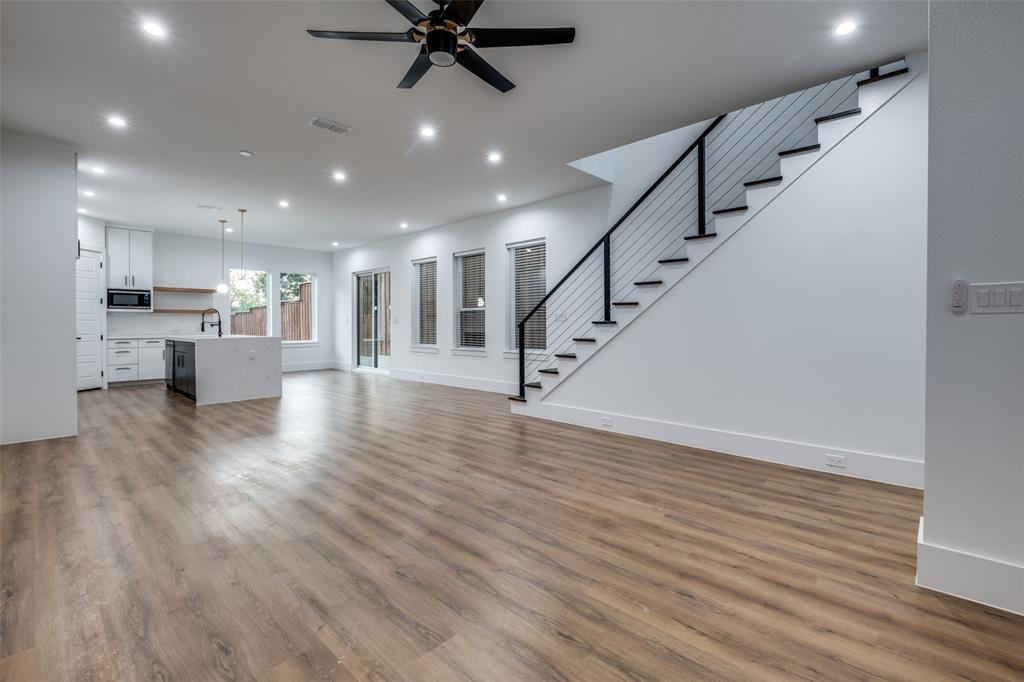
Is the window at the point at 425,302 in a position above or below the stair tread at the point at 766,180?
below

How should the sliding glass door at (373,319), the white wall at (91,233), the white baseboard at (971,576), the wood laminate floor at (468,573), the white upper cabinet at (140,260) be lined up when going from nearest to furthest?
the wood laminate floor at (468,573), the white baseboard at (971,576), the white wall at (91,233), the white upper cabinet at (140,260), the sliding glass door at (373,319)

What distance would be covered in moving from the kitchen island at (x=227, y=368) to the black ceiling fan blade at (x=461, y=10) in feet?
19.2

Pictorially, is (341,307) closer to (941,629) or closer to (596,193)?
(596,193)

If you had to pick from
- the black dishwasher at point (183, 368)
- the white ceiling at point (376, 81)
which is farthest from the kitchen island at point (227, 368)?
the white ceiling at point (376, 81)

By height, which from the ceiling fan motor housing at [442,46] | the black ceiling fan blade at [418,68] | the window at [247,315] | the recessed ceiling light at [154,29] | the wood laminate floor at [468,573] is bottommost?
the wood laminate floor at [468,573]

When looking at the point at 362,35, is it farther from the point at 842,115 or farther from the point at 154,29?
the point at 842,115

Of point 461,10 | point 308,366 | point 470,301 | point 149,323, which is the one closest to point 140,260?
point 149,323

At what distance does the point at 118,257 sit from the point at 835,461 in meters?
10.7

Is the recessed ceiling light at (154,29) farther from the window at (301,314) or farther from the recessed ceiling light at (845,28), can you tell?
the window at (301,314)

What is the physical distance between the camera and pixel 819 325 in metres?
3.31

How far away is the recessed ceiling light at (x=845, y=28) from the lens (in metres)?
2.65

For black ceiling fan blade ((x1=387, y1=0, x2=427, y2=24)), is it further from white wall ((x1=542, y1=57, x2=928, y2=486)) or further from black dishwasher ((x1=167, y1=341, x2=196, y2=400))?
black dishwasher ((x1=167, y1=341, x2=196, y2=400))

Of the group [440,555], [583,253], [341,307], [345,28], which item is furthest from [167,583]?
[341,307]

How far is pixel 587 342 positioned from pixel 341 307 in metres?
7.64
